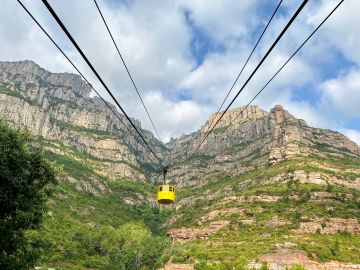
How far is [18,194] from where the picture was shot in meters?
23.0

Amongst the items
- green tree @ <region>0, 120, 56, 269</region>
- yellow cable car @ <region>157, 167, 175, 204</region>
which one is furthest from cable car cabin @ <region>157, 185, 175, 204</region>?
green tree @ <region>0, 120, 56, 269</region>

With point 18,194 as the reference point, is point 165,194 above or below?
above

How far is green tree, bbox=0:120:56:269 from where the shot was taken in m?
21.4

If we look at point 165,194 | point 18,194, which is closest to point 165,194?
point 165,194

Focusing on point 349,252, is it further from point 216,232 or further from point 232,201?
point 232,201

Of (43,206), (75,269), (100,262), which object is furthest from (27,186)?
(100,262)

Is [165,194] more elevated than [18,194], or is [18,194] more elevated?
[165,194]

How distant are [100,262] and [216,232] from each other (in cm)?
4853

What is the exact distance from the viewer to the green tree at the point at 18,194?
21420 mm

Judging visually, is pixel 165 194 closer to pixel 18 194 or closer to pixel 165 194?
pixel 165 194

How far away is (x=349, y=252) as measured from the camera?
341ft

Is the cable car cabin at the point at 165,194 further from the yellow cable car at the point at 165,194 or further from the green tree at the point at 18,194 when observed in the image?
the green tree at the point at 18,194

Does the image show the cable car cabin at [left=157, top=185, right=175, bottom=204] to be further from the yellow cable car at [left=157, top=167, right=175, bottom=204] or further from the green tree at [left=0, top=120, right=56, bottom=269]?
the green tree at [left=0, top=120, right=56, bottom=269]

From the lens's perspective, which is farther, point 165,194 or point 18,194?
point 18,194
